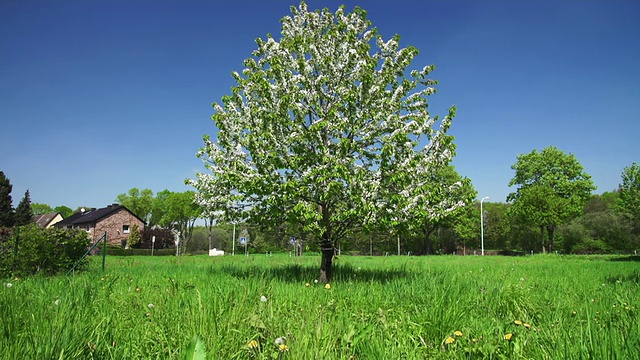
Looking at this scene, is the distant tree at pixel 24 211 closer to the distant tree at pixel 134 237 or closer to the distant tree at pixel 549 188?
the distant tree at pixel 134 237

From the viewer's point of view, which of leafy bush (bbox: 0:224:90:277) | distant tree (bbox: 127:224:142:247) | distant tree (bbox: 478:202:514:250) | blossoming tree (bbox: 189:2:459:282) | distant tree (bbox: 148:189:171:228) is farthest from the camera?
distant tree (bbox: 148:189:171:228)

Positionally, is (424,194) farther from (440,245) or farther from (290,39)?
(440,245)

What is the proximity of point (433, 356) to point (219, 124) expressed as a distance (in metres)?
7.61

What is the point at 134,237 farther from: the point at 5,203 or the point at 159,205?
the point at 159,205

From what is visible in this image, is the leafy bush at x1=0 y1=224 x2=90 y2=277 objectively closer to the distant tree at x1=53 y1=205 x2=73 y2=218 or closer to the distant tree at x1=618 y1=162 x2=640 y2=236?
the distant tree at x1=618 y1=162 x2=640 y2=236

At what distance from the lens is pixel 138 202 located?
89.9 meters

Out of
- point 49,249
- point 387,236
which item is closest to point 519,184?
point 387,236

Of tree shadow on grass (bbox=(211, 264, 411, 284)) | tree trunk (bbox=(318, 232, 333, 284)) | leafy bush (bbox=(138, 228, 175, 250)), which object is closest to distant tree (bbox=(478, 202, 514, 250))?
leafy bush (bbox=(138, 228, 175, 250))

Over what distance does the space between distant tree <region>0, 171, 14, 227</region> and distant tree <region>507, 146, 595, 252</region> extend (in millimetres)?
65918

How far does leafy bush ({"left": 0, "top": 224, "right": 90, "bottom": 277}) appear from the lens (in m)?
12.8

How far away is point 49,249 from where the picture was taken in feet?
43.8

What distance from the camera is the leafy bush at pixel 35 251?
12.8m

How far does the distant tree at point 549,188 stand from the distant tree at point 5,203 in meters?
65.9

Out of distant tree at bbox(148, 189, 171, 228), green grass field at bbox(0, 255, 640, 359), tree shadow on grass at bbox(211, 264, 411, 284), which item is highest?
distant tree at bbox(148, 189, 171, 228)
